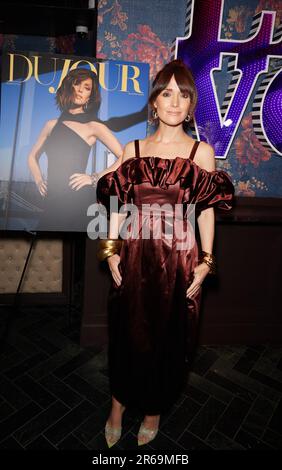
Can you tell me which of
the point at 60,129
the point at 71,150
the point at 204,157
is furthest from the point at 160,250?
the point at 60,129

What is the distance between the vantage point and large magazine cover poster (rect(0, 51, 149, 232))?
2.34 meters

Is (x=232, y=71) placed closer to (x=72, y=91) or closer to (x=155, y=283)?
(x=72, y=91)

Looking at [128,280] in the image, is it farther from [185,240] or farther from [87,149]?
[87,149]

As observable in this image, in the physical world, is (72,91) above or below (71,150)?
above

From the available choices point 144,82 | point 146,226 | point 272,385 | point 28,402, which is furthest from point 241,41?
point 28,402

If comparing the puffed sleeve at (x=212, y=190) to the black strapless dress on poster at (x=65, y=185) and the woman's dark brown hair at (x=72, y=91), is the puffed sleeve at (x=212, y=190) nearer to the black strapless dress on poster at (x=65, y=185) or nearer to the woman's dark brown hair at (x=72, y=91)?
the black strapless dress on poster at (x=65, y=185)

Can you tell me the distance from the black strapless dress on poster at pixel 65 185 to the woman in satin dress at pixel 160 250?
1.77 ft

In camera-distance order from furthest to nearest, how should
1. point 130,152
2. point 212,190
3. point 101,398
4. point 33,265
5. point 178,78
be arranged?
1. point 33,265
2. point 101,398
3. point 130,152
4. point 212,190
5. point 178,78

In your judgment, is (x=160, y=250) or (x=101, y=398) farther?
(x=101, y=398)

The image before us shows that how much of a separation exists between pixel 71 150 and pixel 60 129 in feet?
0.54

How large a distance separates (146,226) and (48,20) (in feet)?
6.47

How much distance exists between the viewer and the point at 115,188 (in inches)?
74.4

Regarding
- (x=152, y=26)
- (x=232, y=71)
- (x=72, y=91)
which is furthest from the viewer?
(x=232, y=71)

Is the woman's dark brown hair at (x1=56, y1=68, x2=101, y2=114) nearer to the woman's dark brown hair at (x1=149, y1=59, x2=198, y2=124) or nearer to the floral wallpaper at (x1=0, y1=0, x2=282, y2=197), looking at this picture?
the floral wallpaper at (x1=0, y1=0, x2=282, y2=197)
